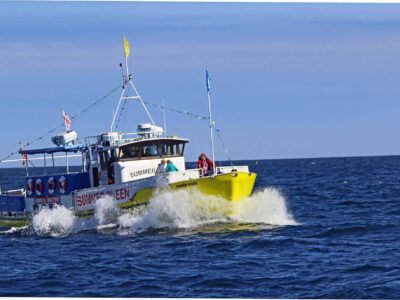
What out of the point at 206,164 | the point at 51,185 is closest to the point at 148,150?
the point at 206,164

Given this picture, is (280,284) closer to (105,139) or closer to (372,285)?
(372,285)

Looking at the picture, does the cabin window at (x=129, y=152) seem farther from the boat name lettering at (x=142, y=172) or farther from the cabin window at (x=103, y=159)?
the cabin window at (x=103, y=159)

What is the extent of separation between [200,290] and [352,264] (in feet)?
15.6

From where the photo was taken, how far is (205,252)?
22438 mm

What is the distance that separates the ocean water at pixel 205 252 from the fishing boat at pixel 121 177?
0.51 metres

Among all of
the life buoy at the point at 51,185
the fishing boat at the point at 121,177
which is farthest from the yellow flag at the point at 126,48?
the life buoy at the point at 51,185

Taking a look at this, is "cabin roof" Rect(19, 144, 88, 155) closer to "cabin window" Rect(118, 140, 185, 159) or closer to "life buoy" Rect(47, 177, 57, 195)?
"life buoy" Rect(47, 177, 57, 195)

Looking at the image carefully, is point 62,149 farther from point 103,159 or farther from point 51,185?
point 103,159

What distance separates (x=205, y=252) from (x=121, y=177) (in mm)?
8600

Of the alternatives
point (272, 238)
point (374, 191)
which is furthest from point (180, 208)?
point (374, 191)

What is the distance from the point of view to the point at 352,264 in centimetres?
1986

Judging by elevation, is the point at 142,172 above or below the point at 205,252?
above

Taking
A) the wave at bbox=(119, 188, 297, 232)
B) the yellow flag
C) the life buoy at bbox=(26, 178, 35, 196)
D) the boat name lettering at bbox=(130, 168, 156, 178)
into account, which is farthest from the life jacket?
the life buoy at bbox=(26, 178, 35, 196)

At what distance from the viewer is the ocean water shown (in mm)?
17547
